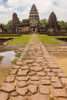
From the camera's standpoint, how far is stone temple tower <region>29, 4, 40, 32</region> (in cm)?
4001

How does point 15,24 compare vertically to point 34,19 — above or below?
below

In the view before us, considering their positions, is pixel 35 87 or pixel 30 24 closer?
pixel 35 87

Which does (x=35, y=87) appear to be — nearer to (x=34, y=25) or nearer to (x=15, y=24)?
(x=34, y=25)

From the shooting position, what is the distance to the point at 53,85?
243 cm

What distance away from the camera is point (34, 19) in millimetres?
42406

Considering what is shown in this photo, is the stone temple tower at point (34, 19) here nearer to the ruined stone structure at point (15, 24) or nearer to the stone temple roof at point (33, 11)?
the stone temple roof at point (33, 11)

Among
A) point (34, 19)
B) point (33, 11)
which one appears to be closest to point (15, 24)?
point (34, 19)

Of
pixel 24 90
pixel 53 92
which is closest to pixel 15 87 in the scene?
pixel 24 90

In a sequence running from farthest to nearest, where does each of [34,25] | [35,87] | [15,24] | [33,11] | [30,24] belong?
[15,24] < [33,11] < [30,24] < [34,25] < [35,87]

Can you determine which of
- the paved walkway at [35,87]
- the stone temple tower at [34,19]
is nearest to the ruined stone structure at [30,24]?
the stone temple tower at [34,19]

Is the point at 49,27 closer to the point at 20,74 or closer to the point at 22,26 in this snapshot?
the point at 22,26

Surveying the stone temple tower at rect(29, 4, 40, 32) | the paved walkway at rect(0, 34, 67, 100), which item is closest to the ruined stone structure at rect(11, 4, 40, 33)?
the stone temple tower at rect(29, 4, 40, 32)

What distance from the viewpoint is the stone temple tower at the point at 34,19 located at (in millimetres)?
40013

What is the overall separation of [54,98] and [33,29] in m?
39.2
